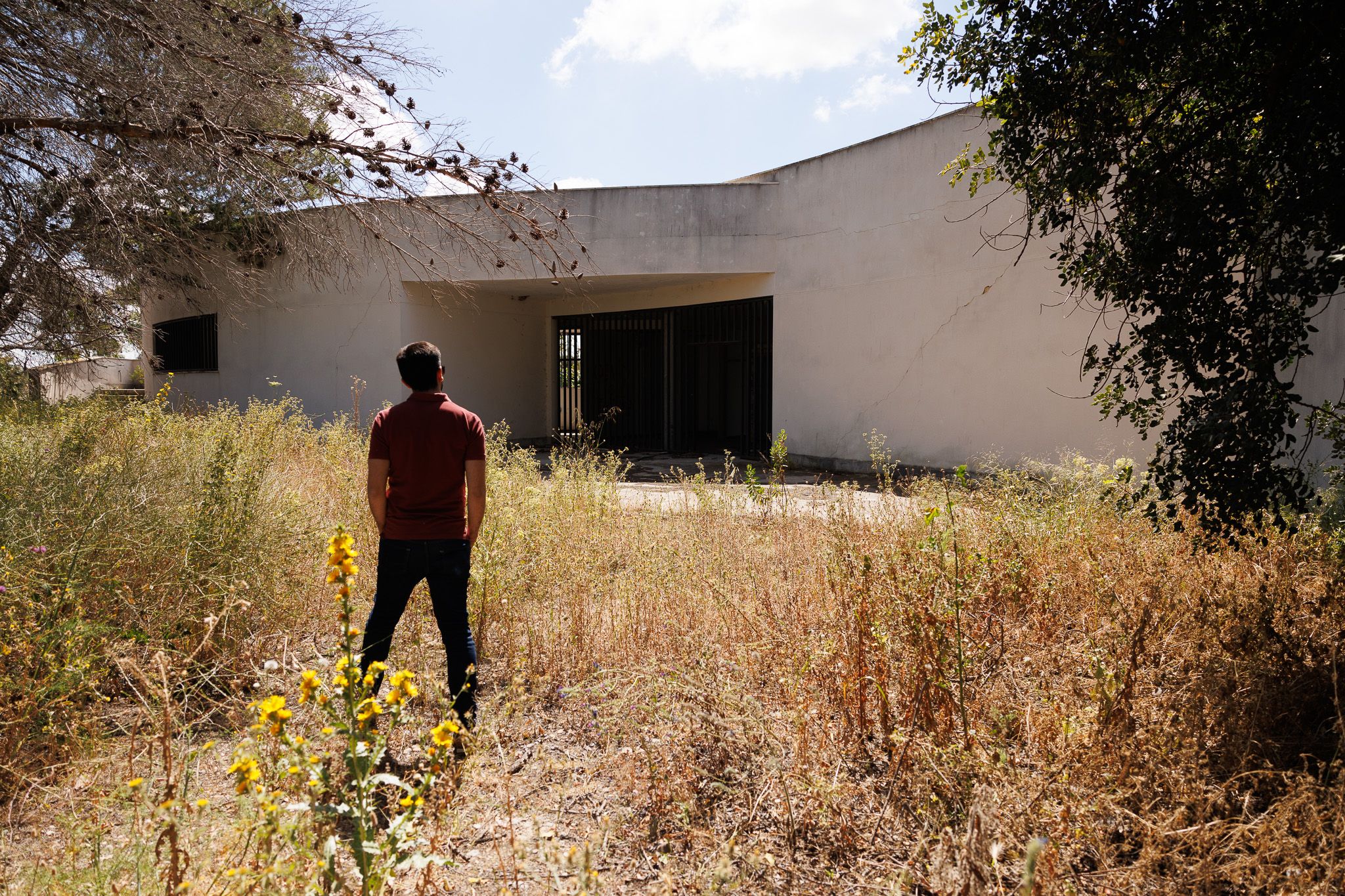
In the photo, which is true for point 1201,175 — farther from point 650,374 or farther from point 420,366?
point 650,374

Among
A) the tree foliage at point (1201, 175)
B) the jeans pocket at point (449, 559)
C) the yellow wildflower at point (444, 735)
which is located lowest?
the yellow wildflower at point (444, 735)

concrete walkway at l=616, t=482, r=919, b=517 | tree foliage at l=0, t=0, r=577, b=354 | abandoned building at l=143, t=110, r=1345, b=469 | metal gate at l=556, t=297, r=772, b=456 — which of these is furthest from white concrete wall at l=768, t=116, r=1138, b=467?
tree foliage at l=0, t=0, r=577, b=354

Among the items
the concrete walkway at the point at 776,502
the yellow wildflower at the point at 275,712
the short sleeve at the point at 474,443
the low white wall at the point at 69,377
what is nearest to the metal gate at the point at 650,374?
the concrete walkway at the point at 776,502

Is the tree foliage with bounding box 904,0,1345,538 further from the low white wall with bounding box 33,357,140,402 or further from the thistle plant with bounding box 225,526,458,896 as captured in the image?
the low white wall with bounding box 33,357,140,402

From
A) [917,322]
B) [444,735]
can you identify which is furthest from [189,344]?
[444,735]

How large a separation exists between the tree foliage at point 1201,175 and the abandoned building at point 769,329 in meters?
3.11

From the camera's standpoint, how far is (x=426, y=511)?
3.14 m

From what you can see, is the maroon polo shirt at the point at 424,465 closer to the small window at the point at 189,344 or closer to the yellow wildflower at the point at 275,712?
the yellow wildflower at the point at 275,712

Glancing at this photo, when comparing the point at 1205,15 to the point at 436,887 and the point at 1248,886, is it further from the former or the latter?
the point at 436,887

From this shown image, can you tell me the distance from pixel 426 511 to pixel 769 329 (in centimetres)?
1038

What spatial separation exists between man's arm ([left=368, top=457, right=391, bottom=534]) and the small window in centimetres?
1531

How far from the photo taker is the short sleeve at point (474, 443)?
3201 mm

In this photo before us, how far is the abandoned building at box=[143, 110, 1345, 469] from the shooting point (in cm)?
960

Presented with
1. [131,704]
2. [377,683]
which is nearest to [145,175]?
[131,704]
